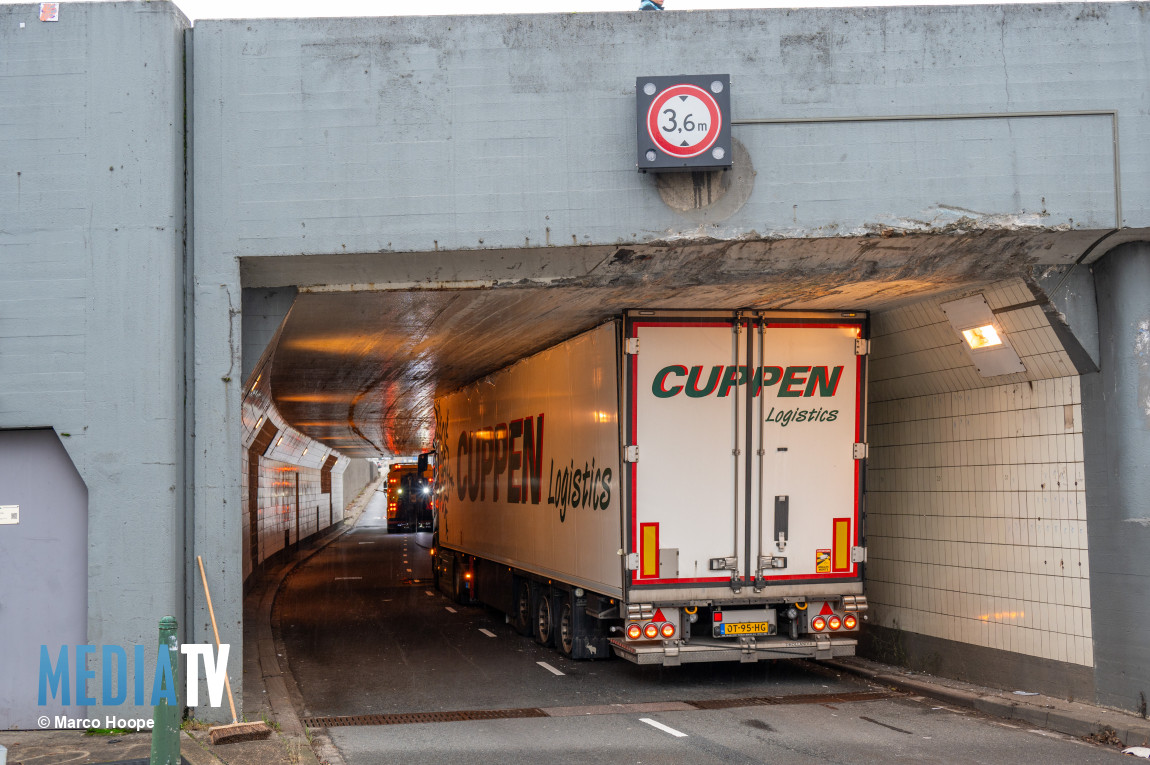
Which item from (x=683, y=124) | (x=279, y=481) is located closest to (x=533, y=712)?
(x=683, y=124)

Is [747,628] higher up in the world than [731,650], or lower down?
higher up

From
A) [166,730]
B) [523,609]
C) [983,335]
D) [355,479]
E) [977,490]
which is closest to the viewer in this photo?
[166,730]

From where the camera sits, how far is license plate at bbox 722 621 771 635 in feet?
33.5

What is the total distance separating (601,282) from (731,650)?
148 inches

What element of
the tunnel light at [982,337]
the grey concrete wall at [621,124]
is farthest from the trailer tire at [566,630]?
the grey concrete wall at [621,124]

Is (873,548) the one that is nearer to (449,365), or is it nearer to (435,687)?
(435,687)

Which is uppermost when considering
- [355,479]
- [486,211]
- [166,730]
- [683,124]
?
[683,124]

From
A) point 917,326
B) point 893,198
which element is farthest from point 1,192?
point 917,326

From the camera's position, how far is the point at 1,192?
26.7 feet

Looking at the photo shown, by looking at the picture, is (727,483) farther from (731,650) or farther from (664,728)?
(664,728)

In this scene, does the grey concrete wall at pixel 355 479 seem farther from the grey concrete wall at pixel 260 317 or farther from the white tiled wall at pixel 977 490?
the grey concrete wall at pixel 260 317

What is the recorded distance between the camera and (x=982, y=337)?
32.0ft

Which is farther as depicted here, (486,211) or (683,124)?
(486,211)

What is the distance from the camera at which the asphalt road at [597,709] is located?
7.76 metres
